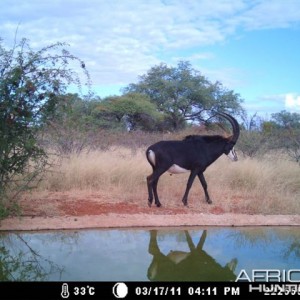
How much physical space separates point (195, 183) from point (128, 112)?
57.2ft

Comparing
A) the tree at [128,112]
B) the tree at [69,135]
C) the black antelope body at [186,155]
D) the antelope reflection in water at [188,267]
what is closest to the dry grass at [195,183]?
the black antelope body at [186,155]

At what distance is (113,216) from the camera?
8.73 metres

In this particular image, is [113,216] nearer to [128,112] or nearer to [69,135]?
[69,135]

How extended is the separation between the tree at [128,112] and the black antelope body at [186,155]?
18047mm

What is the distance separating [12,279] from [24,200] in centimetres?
435

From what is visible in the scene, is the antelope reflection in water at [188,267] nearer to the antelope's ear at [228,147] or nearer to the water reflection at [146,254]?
the water reflection at [146,254]

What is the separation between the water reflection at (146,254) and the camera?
574 centimetres

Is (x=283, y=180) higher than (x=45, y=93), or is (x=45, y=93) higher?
(x=45, y=93)

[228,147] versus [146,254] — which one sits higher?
[228,147]

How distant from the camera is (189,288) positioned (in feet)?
15.6

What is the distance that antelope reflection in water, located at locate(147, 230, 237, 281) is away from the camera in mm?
5688

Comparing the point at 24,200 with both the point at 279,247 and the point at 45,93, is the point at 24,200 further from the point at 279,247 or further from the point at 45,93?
the point at 279,247

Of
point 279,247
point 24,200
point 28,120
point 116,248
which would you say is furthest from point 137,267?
point 24,200

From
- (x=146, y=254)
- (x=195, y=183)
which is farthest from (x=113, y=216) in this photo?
(x=195, y=183)
